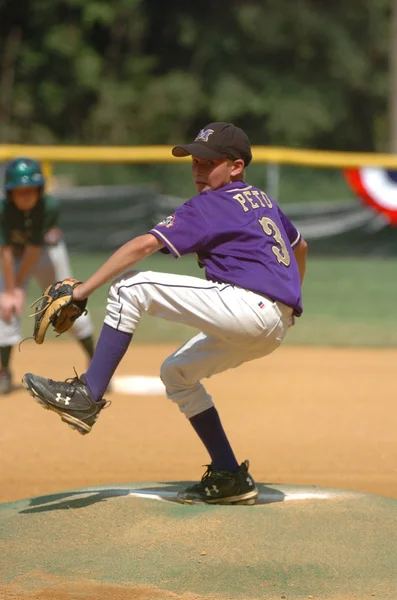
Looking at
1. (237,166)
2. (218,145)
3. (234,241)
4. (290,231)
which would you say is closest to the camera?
(234,241)

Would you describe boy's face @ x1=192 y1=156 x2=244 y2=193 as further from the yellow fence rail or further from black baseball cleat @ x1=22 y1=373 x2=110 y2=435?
the yellow fence rail

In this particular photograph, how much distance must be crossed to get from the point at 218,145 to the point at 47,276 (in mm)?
3693

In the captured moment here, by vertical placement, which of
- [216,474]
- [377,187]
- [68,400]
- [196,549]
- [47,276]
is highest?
[377,187]

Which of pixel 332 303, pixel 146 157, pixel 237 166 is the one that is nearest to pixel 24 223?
pixel 237 166

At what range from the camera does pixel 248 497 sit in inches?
178

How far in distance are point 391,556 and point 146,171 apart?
16.5m

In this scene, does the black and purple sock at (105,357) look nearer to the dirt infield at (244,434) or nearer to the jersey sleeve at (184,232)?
the jersey sleeve at (184,232)

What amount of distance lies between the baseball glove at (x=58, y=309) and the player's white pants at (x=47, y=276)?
3.33 meters

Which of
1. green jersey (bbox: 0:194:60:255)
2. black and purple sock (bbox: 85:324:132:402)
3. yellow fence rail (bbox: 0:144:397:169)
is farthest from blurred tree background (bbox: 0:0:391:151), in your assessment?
black and purple sock (bbox: 85:324:132:402)

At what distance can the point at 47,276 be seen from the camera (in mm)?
7785

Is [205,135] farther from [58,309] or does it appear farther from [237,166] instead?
[58,309]

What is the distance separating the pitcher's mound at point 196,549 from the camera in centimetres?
369

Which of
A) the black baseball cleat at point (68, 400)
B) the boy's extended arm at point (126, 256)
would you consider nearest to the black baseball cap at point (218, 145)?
the boy's extended arm at point (126, 256)

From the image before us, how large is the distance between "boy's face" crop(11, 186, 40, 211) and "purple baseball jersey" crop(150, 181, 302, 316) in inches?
129
